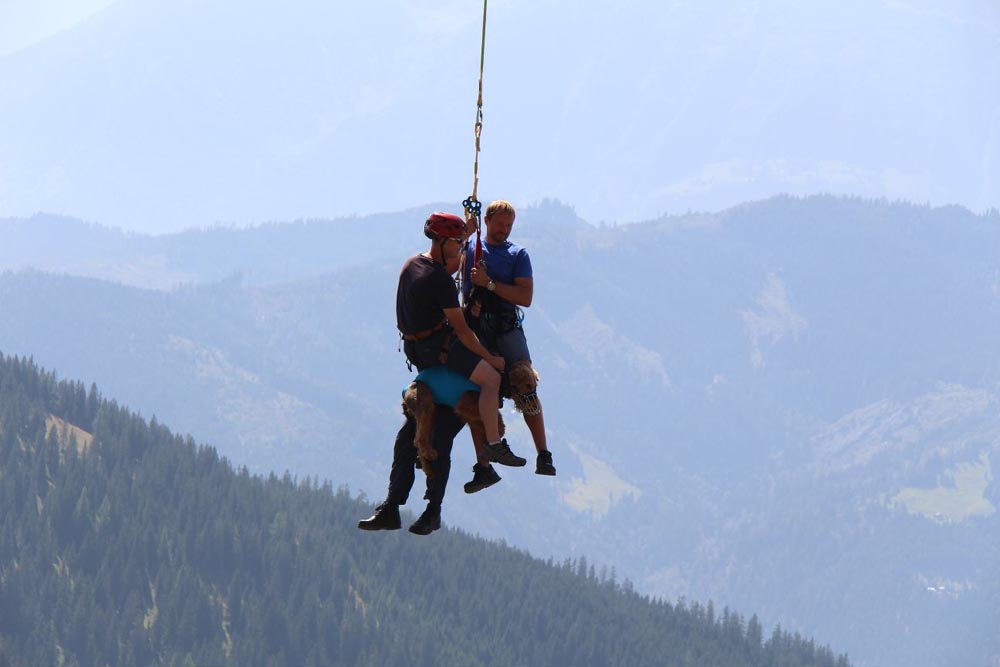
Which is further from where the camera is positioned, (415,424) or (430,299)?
(415,424)

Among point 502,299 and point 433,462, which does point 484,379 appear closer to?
point 502,299

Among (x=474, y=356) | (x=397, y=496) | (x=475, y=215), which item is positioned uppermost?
(x=475, y=215)

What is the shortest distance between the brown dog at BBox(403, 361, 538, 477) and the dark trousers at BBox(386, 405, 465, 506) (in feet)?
0.43

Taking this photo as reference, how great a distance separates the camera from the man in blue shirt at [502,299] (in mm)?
23234

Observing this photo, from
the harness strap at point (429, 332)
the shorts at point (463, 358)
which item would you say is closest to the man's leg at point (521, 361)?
the shorts at point (463, 358)

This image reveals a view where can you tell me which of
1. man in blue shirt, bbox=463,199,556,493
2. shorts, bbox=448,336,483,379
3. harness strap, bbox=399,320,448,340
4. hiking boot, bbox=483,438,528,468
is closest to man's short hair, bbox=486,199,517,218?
man in blue shirt, bbox=463,199,556,493

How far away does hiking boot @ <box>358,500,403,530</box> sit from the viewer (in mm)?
23500

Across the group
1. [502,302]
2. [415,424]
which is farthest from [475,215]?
[415,424]

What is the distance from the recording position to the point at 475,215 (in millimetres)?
23141

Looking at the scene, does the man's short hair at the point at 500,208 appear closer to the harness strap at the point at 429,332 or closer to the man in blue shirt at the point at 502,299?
the man in blue shirt at the point at 502,299

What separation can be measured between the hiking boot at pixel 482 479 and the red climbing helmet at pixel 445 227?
3.25m

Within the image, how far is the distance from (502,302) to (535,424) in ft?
5.70

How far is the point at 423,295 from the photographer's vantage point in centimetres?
2262

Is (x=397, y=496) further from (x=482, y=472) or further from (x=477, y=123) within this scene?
(x=477, y=123)
